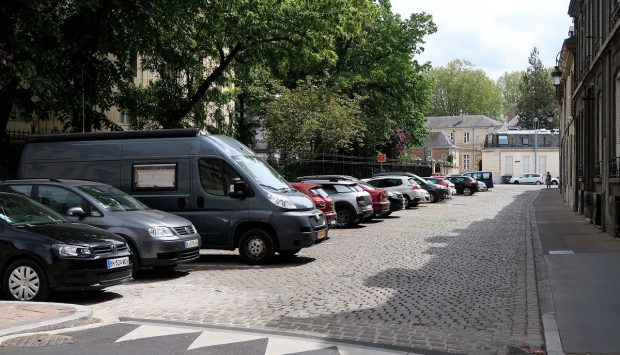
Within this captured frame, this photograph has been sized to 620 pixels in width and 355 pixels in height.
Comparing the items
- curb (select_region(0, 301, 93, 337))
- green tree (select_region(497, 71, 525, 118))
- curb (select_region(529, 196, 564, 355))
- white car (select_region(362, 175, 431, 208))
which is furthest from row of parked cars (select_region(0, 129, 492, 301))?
green tree (select_region(497, 71, 525, 118))

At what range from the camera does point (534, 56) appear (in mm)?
90938

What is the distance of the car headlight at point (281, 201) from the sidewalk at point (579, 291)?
14.9 ft

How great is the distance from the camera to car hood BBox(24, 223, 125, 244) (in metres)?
8.21

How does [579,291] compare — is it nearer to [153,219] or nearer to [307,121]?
[153,219]

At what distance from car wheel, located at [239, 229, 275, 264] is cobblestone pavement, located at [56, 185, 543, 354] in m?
0.27

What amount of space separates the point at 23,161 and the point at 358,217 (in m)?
10.0

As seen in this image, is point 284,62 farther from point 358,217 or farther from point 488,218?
point 488,218

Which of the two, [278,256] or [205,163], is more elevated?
[205,163]

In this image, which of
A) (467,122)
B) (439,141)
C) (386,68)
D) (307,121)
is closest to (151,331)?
(307,121)

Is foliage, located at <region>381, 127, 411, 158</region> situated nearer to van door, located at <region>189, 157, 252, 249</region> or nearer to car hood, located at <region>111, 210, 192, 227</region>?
van door, located at <region>189, 157, 252, 249</region>

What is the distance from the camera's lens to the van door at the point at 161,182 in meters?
12.4

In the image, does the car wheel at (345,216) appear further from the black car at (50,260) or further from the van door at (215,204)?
the black car at (50,260)

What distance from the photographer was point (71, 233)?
27.7 ft

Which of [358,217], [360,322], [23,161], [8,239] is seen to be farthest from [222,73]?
[360,322]
